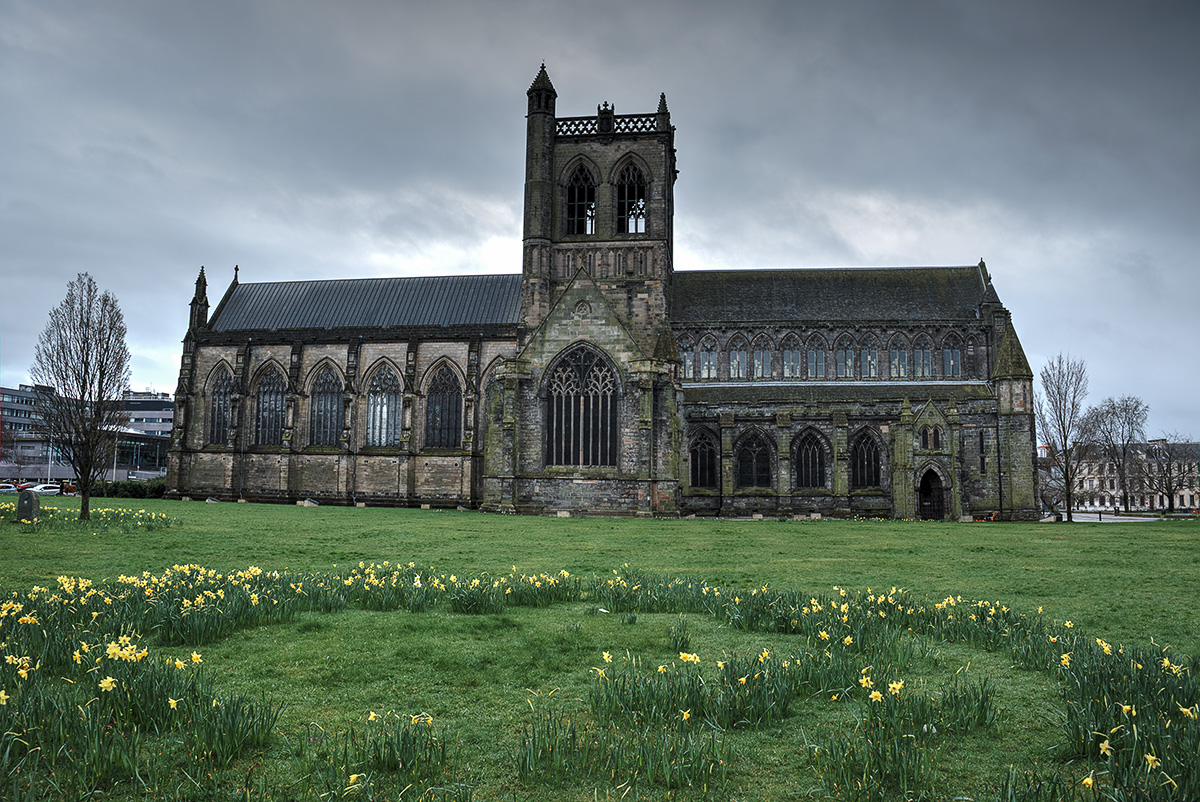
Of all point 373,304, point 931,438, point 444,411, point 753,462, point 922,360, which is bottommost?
point 753,462

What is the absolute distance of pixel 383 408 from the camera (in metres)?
50.3

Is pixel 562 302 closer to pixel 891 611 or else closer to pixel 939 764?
pixel 891 611

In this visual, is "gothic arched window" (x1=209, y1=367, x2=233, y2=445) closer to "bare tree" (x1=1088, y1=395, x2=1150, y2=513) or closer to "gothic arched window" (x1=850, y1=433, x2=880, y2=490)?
"gothic arched window" (x1=850, y1=433, x2=880, y2=490)

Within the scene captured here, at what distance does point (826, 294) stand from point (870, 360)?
5.54 m

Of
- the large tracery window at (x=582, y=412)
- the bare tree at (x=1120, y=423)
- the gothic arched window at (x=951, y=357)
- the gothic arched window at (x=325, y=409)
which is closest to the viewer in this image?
the large tracery window at (x=582, y=412)

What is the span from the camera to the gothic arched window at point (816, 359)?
164 feet

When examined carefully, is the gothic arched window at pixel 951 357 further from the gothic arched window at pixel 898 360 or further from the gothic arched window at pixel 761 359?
the gothic arched window at pixel 761 359

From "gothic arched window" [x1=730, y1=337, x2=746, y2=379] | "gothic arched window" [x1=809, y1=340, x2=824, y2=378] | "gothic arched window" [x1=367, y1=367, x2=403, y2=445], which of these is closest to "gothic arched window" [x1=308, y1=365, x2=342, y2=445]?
"gothic arched window" [x1=367, y1=367, x2=403, y2=445]

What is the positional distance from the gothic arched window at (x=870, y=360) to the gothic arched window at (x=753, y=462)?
9.12 m

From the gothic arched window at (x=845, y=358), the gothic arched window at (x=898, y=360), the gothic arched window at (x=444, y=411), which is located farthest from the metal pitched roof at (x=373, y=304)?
the gothic arched window at (x=898, y=360)

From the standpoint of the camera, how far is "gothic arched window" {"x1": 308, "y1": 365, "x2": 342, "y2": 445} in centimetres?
5087

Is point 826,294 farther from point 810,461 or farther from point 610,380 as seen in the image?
point 610,380

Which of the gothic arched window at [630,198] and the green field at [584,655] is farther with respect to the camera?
the gothic arched window at [630,198]

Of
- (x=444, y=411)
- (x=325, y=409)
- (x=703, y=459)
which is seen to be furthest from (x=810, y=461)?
(x=325, y=409)
